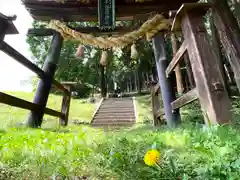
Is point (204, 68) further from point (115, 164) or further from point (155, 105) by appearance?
point (155, 105)

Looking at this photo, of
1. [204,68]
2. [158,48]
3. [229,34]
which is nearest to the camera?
[204,68]

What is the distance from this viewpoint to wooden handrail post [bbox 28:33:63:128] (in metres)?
4.70

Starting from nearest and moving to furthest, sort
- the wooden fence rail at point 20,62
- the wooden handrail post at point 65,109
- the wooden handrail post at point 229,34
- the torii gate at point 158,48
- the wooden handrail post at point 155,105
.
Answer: the torii gate at point 158,48 → the wooden fence rail at point 20,62 → the wooden handrail post at point 229,34 → the wooden handrail post at point 155,105 → the wooden handrail post at point 65,109

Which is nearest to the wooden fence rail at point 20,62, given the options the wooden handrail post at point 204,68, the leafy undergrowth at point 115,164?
the leafy undergrowth at point 115,164

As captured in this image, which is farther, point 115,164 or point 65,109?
Answer: point 65,109

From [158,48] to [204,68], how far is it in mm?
2463

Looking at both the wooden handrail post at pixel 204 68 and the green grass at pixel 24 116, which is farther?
the green grass at pixel 24 116

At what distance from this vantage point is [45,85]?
5.03 m

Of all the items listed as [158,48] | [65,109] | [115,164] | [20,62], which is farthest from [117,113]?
[115,164]

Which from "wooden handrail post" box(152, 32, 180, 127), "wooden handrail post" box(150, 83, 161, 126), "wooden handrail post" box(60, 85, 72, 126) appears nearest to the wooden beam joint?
"wooden handrail post" box(152, 32, 180, 127)

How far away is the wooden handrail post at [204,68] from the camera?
264 cm

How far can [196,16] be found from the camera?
324 centimetres

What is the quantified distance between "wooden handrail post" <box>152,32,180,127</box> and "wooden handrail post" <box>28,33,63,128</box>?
89.6 inches

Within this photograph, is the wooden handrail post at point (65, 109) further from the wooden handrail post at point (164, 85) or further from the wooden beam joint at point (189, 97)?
the wooden beam joint at point (189, 97)
